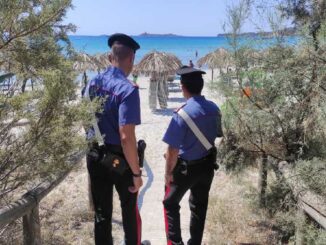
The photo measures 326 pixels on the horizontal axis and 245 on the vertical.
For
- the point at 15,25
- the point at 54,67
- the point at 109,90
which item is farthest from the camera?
the point at 109,90

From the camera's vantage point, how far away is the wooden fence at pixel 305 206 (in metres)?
2.94

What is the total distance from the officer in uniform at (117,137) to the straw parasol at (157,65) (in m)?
15.2

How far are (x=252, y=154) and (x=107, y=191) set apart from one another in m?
2.06

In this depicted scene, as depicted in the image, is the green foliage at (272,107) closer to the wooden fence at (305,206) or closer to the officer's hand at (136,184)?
the wooden fence at (305,206)

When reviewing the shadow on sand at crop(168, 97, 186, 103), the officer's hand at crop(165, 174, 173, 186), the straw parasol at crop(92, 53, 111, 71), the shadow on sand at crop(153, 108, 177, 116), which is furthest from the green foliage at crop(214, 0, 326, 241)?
the shadow on sand at crop(168, 97, 186, 103)

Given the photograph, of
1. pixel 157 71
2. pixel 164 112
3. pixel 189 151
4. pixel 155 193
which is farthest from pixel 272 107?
pixel 157 71

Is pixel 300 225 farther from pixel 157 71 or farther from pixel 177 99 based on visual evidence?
pixel 177 99

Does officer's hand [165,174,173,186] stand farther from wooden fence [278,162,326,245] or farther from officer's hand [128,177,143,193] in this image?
wooden fence [278,162,326,245]

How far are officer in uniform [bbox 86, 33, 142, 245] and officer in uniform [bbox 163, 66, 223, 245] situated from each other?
39 centimetres

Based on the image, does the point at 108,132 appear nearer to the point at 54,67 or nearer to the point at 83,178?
the point at 54,67

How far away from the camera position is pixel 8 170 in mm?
2826

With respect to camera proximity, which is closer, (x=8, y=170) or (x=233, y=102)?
(x=8, y=170)

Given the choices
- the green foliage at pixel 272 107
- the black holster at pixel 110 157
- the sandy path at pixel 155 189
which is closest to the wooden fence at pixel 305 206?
the green foliage at pixel 272 107

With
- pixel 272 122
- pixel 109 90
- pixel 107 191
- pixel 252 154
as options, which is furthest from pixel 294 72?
pixel 107 191
